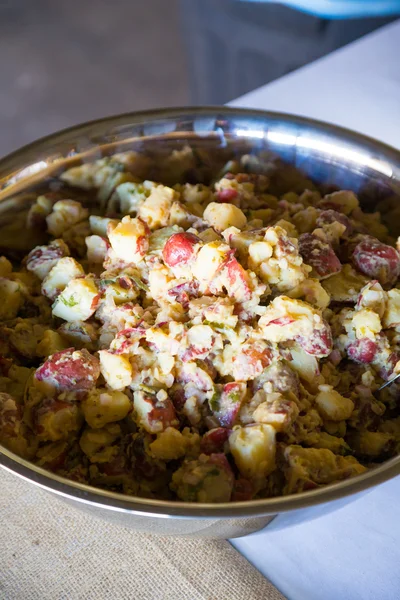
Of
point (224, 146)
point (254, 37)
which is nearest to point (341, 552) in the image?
point (224, 146)

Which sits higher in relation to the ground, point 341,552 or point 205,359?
point 205,359

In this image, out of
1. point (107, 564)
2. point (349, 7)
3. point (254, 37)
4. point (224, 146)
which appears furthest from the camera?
point (254, 37)

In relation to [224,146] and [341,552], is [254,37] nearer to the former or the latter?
[224,146]

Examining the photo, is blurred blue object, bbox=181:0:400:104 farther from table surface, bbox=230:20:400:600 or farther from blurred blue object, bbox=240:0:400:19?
table surface, bbox=230:20:400:600

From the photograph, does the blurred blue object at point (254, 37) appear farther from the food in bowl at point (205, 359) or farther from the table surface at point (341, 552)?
the table surface at point (341, 552)

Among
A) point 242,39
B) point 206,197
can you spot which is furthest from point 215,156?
point 242,39

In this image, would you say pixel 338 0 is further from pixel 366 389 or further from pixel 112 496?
pixel 112 496

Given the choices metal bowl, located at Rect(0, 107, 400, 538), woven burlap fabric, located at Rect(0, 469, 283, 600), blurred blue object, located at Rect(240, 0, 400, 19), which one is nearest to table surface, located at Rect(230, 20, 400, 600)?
woven burlap fabric, located at Rect(0, 469, 283, 600)
